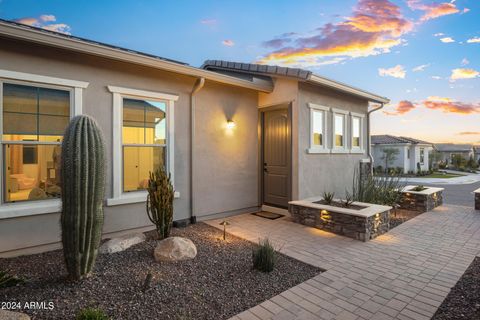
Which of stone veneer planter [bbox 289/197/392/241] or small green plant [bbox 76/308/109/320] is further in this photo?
stone veneer planter [bbox 289/197/392/241]

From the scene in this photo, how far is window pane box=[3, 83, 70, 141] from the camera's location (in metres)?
3.96

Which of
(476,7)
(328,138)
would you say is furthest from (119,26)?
(476,7)

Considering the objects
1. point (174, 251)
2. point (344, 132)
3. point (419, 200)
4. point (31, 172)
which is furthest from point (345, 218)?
point (31, 172)

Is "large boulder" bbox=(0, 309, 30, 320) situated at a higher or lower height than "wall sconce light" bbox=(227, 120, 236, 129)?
lower

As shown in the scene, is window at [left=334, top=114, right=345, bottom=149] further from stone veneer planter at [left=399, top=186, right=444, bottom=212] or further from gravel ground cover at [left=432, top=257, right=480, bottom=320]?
gravel ground cover at [left=432, top=257, right=480, bottom=320]

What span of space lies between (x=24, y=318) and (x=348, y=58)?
432 inches

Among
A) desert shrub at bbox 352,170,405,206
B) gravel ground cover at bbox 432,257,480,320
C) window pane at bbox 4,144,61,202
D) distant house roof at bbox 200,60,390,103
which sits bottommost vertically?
gravel ground cover at bbox 432,257,480,320

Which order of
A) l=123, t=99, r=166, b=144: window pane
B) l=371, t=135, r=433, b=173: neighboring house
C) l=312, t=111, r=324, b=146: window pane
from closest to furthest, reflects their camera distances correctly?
l=123, t=99, r=166, b=144: window pane < l=312, t=111, r=324, b=146: window pane < l=371, t=135, r=433, b=173: neighboring house

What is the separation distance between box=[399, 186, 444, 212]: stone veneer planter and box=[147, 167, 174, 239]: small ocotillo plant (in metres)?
6.86

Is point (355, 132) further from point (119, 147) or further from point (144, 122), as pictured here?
point (119, 147)

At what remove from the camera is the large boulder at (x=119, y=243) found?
155 inches

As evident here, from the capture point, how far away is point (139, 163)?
209 inches

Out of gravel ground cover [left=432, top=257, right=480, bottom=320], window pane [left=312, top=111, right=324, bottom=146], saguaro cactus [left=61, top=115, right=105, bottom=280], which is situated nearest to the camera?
gravel ground cover [left=432, top=257, right=480, bottom=320]

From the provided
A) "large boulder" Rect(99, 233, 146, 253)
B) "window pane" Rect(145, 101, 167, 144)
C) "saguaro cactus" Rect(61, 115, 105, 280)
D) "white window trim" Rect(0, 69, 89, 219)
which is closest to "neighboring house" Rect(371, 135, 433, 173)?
"window pane" Rect(145, 101, 167, 144)
